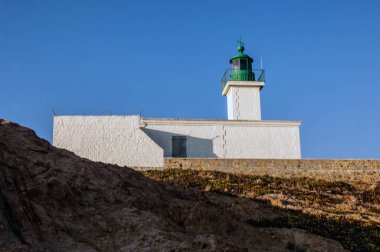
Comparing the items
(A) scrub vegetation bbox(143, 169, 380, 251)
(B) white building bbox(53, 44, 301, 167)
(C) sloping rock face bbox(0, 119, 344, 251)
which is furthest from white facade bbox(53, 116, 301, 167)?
(C) sloping rock face bbox(0, 119, 344, 251)

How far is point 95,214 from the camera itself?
8.82 m

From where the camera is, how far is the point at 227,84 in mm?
37031

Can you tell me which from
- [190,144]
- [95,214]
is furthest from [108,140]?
[95,214]

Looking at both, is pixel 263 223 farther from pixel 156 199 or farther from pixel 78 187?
pixel 78 187

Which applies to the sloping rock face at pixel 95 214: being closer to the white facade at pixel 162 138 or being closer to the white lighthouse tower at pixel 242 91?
the white facade at pixel 162 138

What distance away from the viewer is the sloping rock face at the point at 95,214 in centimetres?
763

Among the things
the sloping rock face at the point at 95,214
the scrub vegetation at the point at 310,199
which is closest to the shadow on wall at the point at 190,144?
the scrub vegetation at the point at 310,199

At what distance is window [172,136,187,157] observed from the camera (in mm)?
31391

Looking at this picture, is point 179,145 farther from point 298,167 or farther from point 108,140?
point 298,167

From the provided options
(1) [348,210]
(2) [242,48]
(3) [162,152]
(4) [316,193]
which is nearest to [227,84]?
(2) [242,48]

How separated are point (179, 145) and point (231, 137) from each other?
3618mm

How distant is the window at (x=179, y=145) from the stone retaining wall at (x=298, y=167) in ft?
7.77

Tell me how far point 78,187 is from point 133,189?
1.69 m

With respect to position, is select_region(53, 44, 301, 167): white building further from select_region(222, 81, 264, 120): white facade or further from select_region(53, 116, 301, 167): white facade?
select_region(222, 81, 264, 120): white facade
